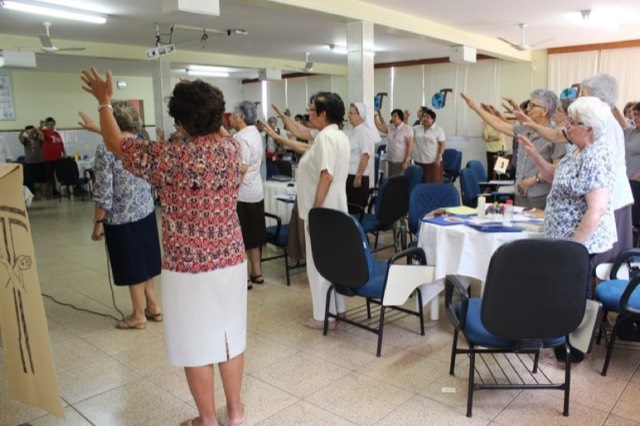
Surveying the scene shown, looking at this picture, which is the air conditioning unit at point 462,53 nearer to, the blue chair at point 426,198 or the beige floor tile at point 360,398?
the blue chair at point 426,198

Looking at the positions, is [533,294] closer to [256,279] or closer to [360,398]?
[360,398]

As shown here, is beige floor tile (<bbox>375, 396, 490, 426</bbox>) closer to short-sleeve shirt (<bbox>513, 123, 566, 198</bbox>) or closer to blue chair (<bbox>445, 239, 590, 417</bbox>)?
blue chair (<bbox>445, 239, 590, 417</bbox>)

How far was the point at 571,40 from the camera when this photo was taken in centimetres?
930

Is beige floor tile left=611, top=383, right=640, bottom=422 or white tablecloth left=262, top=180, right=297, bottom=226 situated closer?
beige floor tile left=611, top=383, right=640, bottom=422

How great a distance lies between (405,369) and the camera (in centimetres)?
295

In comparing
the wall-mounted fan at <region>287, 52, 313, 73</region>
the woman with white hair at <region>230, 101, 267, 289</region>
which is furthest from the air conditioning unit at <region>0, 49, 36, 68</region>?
the wall-mounted fan at <region>287, 52, 313, 73</region>

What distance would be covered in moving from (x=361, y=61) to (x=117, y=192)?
3631mm

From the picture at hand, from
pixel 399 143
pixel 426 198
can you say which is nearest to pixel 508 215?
pixel 426 198

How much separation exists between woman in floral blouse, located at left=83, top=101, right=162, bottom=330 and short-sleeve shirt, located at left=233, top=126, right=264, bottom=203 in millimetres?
737

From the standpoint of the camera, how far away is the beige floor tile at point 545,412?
2412mm

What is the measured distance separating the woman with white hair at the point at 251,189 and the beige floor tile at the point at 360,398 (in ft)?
5.36

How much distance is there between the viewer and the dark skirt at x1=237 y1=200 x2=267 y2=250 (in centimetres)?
424

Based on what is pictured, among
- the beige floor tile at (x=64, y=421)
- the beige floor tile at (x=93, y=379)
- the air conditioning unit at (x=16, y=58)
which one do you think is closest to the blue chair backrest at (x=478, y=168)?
the beige floor tile at (x=93, y=379)

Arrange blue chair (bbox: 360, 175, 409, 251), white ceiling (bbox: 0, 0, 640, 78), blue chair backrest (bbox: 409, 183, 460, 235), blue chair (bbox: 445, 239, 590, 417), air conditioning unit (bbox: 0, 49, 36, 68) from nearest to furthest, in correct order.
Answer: blue chair (bbox: 445, 239, 590, 417), blue chair backrest (bbox: 409, 183, 460, 235), blue chair (bbox: 360, 175, 409, 251), white ceiling (bbox: 0, 0, 640, 78), air conditioning unit (bbox: 0, 49, 36, 68)
